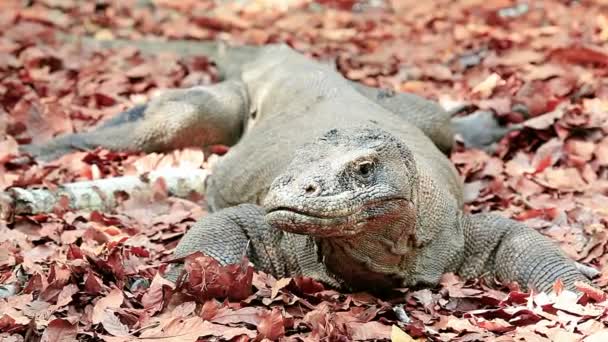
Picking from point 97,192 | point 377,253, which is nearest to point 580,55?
point 97,192

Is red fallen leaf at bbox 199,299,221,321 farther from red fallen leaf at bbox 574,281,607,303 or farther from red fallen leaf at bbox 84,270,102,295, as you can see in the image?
red fallen leaf at bbox 574,281,607,303

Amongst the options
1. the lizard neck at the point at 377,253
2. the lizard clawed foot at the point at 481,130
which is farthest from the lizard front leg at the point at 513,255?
the lizard clawed foot at the point at 481,130

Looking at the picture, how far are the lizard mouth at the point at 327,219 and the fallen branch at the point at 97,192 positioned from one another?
231cm

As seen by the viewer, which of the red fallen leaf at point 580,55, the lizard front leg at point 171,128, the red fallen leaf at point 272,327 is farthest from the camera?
the red fallen leaf at point 580,55

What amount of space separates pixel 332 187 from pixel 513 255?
4.90 feet

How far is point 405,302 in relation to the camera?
450 cm

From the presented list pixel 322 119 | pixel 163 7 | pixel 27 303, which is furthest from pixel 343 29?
pixel 27 303

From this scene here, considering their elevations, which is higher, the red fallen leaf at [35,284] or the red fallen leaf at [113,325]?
the red fallen leaf at [113,325]

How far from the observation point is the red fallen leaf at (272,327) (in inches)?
148

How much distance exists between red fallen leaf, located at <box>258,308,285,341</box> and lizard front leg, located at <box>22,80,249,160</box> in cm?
333

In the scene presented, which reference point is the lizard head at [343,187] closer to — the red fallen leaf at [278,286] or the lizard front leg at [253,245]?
the red fallen leaf at [278,286]

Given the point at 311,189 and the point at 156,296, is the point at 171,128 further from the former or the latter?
the point at 311,189

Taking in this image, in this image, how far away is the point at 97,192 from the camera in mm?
5930

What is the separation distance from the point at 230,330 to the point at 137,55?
20.6 feet
